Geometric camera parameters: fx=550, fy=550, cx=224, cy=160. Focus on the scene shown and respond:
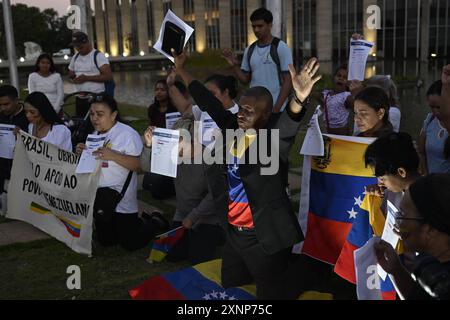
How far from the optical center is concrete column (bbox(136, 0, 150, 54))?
63.6 metres

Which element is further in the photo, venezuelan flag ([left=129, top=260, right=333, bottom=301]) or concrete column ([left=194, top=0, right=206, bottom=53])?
concrete column ([left=194, top=0, right=206, bottom=53])

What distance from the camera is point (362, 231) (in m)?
3.83

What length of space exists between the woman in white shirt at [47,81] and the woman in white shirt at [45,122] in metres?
2.53

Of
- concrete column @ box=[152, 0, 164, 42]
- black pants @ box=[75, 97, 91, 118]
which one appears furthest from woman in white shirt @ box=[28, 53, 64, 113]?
concrete column @ box=[152, 0, 164, 42]

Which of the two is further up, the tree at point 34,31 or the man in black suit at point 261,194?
the tree at point 34,31

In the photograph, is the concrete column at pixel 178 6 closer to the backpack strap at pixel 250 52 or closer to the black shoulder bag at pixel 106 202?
the backpack strap at pixel 250 52

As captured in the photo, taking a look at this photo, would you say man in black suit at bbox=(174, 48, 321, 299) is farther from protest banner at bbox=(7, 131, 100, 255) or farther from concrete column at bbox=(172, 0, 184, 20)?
concrete column at bbox=(172, 0, 184, 20)

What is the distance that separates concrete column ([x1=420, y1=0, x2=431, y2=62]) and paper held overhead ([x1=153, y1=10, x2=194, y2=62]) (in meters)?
40.7

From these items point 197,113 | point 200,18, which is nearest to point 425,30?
point 200,18

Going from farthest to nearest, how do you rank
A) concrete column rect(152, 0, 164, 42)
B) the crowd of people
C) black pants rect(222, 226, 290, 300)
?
1. concrete column rect(152, 0, 164, 42)
2. black pants rect(222, 226, 290, 300)
3. the crowd of people

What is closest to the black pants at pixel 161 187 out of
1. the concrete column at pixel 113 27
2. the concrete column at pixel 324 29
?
the concrete column at pixel 324 29

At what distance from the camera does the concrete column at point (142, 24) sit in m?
63.6

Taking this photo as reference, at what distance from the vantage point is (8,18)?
11312mm
